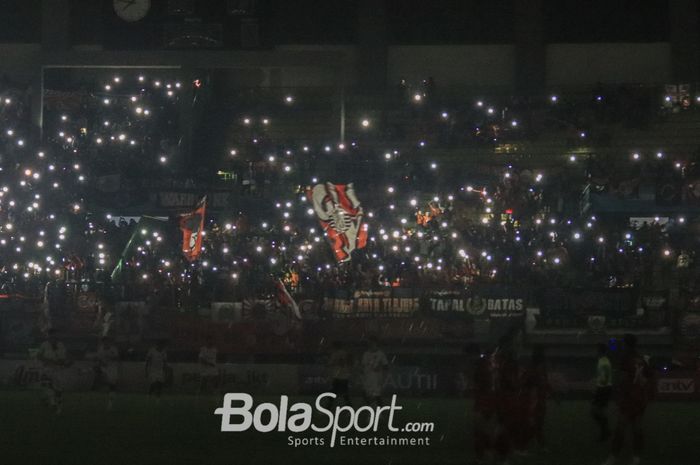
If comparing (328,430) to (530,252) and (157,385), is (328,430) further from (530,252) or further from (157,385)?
(530,252)

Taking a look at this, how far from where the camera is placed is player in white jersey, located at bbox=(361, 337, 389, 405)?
25.2 m

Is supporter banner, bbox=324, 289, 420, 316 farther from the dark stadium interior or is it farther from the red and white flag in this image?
the red and white flag

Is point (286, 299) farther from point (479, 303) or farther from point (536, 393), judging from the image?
point (536, 393)

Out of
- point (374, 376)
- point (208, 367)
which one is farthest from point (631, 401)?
point (208, 367)

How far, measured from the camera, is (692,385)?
3291 cm

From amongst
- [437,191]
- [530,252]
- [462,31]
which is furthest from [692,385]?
[462,31]

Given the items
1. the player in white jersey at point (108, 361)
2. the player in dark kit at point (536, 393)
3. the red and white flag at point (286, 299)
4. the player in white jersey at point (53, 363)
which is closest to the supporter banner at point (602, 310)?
the red and white flag at point (286, 299)

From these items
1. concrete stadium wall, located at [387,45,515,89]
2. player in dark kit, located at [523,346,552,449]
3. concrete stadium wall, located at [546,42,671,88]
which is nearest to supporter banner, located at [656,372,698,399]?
A: player in dark kit, located at [523,346,552,449]

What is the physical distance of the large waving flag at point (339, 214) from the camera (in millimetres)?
30578

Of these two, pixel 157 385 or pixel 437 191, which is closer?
pixel 157 385

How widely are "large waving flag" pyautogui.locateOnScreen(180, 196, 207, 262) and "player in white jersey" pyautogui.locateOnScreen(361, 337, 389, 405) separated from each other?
9448 mm

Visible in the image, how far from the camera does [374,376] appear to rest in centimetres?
2530

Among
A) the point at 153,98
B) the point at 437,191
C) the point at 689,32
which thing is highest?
the point at 689,32

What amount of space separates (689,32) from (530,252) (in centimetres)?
1462
